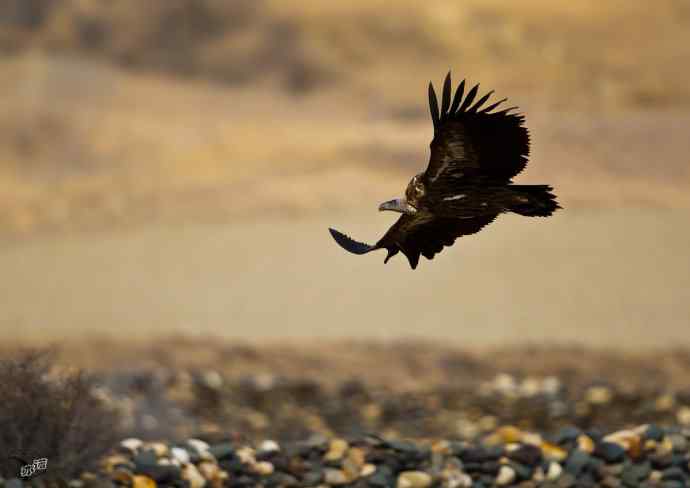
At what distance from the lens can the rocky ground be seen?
6020 millimetres

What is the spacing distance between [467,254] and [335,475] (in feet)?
29.2

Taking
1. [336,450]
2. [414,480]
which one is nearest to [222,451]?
[336,450]

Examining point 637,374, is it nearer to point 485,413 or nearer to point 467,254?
point 485,413

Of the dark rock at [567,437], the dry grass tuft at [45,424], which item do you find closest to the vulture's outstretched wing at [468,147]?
the dry grass tuft at [45,424]

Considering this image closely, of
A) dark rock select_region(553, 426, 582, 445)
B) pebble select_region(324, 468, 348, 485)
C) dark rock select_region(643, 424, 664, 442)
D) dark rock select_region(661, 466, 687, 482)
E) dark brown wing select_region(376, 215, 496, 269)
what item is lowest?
pebble select_region(324, 468, 348, 485)

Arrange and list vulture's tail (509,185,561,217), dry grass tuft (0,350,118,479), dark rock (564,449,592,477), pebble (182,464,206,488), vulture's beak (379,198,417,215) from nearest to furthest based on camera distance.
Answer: vulture's tail (509,185,561,217) → vulture's beak (379,198,417,215) → dry grass tuft (0,350,118,479) → pebble (182,464,206,488) → dark rock (564,449,592,477)

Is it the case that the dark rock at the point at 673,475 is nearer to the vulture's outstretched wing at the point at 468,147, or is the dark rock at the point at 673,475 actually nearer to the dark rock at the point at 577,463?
the dark rock at the point at 577,463

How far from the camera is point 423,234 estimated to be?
4.46m

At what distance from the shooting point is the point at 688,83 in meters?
24.4

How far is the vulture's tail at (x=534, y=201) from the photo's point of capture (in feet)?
13.1

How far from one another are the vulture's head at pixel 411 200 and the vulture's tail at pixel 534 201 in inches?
10.9

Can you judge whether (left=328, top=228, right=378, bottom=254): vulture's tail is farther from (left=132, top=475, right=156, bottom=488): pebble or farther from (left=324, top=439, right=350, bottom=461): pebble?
(left=324, top=439, right=350, bottom=461): pebble

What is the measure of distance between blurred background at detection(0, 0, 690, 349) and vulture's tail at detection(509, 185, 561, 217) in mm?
7482

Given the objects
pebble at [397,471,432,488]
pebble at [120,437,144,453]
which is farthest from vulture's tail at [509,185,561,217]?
pebble at [120,437,144,453]
